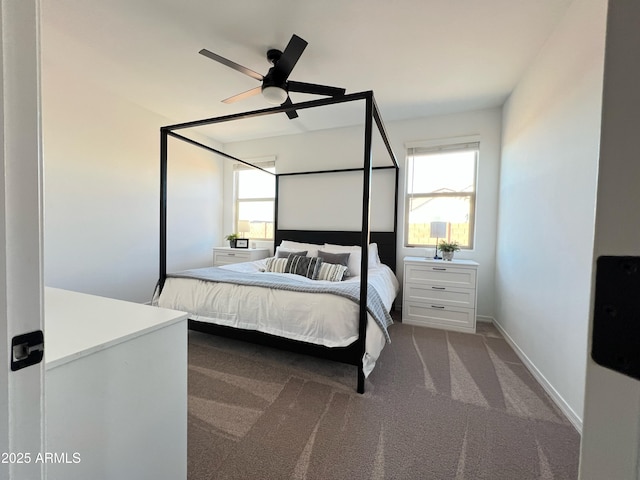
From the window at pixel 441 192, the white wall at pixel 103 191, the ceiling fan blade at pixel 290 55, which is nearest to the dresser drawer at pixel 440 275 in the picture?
the window at pixel 441 192

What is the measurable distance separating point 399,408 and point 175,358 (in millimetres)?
1422

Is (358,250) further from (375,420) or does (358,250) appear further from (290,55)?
(290,55)

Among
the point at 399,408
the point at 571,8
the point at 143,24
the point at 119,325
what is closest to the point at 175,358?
the point at 119,325

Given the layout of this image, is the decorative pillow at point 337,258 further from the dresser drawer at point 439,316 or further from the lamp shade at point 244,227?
the lamp shade at point 244,227

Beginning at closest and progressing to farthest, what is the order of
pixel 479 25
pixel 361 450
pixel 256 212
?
pixel 361 450 → pixel 479 25 → pixel 256 212

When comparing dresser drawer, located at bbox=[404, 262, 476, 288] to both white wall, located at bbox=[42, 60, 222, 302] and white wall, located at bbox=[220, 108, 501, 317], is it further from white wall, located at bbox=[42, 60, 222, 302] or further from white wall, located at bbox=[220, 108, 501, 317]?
white wall, located at bbox=[42, 60, 222, 302]

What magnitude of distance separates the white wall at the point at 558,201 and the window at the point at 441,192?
70cm

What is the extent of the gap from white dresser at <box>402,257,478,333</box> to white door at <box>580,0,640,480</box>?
2992 millimetres

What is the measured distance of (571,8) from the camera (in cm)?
182

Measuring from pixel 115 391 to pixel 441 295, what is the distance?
3.11 m

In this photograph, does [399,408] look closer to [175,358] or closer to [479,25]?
Answer: [175,358]

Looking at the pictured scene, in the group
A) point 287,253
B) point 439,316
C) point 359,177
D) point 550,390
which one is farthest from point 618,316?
point 359,177

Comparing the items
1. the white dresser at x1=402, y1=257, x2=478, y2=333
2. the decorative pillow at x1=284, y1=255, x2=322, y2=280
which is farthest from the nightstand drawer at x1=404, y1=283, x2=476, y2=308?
the decorative pillow at x1=284, y1=255, x2=322, y2=280

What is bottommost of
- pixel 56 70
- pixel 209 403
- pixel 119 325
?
pixel 209 403
